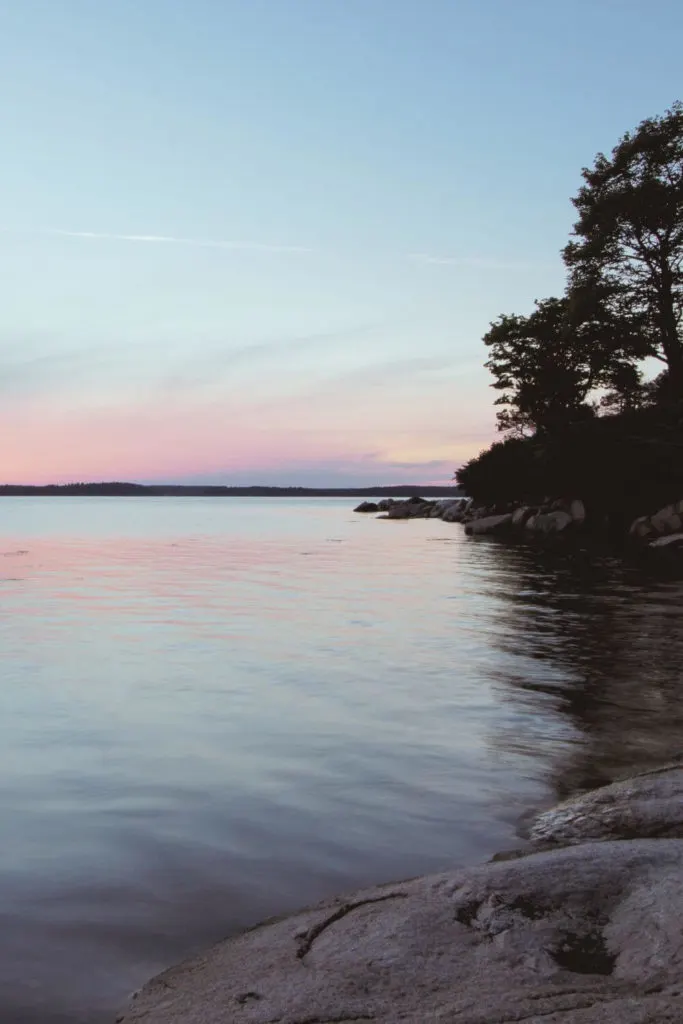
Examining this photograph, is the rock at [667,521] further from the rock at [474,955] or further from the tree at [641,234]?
the rock at [474,955]

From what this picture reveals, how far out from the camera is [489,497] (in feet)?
194

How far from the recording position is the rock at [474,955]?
100 inches

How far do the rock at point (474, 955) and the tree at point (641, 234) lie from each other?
40017 millimetres

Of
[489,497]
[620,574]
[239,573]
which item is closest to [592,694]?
[620,574]

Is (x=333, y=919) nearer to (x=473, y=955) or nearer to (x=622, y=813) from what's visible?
(x=473, y=955)

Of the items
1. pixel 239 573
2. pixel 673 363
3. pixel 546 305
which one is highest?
pixel 546 305

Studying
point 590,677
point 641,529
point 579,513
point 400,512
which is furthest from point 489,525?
point 590,677

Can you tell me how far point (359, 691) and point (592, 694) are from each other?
2393mm

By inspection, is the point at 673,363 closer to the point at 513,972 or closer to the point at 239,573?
the point at 239,573

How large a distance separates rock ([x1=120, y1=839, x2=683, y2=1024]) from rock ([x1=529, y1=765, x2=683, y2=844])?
27.8 inches

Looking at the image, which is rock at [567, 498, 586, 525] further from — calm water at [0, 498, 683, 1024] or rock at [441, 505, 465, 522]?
calm water at [0, 498, 683, 1024]

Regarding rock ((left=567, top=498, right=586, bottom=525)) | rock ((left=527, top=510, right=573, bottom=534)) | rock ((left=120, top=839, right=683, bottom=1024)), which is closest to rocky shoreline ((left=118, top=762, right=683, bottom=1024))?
rock ((left=120, top=839, right=683, bottom=1024))

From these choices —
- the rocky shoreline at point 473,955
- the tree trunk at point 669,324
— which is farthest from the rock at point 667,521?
the rocky shoreline at point 473,955

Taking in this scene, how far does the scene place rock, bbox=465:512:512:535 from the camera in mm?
45438
